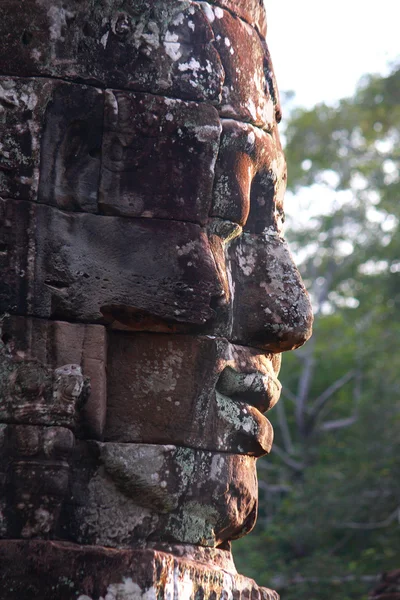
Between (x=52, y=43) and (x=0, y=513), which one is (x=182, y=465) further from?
(x=52, y=43)

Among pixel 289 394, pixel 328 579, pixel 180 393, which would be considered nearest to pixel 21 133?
pixel 180 393

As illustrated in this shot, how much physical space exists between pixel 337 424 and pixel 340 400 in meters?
1.52

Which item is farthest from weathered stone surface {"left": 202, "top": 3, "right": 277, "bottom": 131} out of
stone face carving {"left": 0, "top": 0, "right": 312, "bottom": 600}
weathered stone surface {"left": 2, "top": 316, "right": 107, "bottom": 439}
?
weathered stone surface {"left": 2, "top": 316, "right": 107, "bottom": 439}

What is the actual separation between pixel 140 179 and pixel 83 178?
194 millimetres

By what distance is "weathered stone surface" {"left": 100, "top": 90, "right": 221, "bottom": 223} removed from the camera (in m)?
3.76

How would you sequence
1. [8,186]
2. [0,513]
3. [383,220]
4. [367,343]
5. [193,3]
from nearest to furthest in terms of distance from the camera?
[0,513], [8,186], [193,3], [367,343], [383,220]

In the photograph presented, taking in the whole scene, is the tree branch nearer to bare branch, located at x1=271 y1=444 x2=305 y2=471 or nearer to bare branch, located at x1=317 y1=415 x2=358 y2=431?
bare branch, located at x1=317 y1=415 x2=358 y2=431

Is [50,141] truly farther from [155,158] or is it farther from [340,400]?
[340,400]

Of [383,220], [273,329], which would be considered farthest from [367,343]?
[273,329]

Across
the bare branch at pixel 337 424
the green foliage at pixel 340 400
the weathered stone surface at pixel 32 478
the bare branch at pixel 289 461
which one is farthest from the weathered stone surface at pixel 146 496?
the bare branch at pixel 337 424

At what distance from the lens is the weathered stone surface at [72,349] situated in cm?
357

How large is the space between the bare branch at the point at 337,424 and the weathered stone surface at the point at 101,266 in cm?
1554

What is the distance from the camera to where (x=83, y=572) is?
3.31m

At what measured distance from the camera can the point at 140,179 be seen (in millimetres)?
3771
